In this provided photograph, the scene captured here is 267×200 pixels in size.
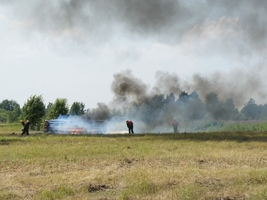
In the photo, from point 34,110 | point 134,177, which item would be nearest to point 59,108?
point 34,110

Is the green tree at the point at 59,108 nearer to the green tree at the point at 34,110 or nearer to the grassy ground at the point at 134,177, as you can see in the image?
the green tree at the point at 34,110

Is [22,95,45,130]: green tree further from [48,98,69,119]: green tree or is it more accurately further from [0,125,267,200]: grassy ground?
[0,125,267,200]: grassy ground

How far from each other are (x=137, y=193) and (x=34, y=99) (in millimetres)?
55224

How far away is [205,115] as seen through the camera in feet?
175

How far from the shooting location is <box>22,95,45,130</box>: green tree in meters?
61.6

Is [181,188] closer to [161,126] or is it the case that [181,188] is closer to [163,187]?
[163,187]

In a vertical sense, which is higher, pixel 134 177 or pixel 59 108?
pixel 59 108

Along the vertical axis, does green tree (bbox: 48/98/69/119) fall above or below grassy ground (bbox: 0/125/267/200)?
above

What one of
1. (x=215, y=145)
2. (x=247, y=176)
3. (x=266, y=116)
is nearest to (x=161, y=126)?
(x=266, y=116)

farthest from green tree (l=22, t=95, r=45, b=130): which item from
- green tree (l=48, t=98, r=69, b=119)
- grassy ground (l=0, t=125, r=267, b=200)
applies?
grassy ground (l=0, t=125, r=267, b=200)

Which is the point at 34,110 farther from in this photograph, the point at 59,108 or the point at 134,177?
the point at 134,177

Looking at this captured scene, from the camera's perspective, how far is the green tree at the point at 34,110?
2425 inches

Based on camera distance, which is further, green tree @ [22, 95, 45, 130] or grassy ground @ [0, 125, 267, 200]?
green tree @ [22, 95, 45, 130]

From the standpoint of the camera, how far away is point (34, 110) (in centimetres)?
6206
